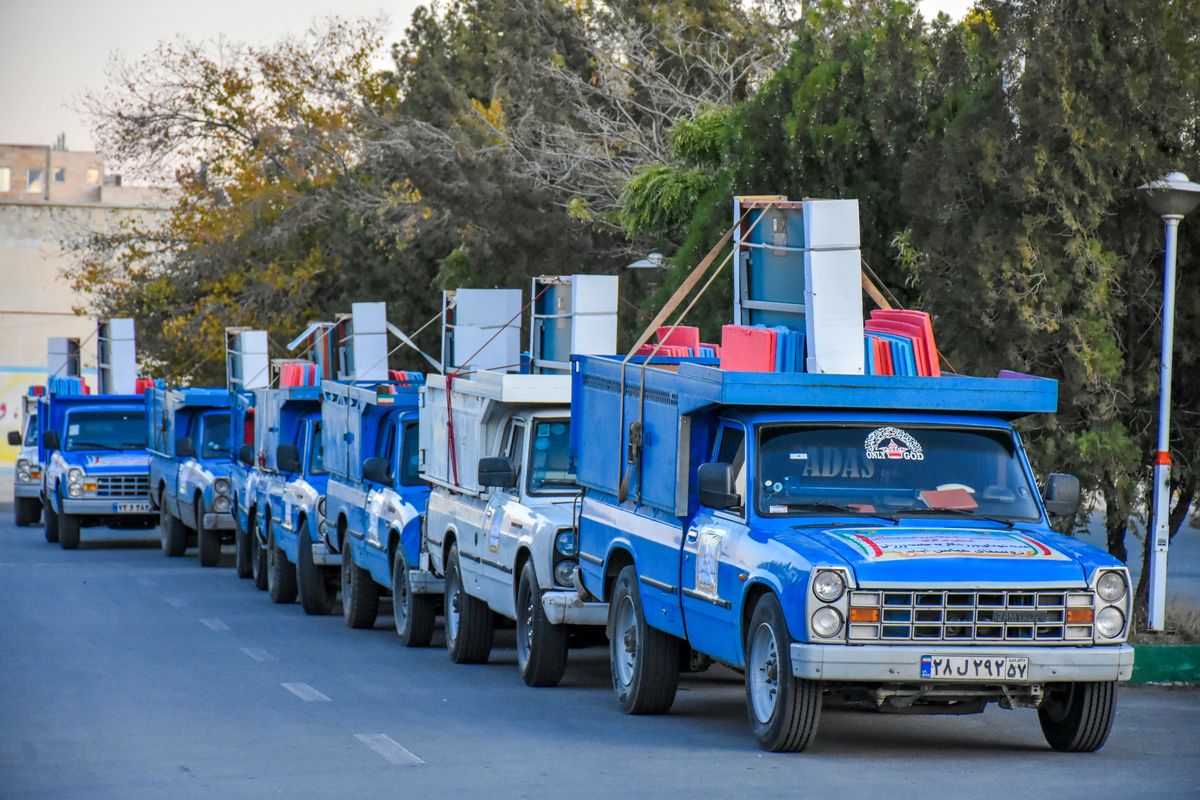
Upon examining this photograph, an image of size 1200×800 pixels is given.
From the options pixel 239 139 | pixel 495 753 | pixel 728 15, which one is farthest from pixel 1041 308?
pixel 239 139

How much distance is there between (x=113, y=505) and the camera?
30406 mm

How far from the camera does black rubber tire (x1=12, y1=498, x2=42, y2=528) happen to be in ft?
120

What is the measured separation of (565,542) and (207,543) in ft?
45.5

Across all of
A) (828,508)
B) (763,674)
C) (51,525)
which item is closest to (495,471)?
(828,508)

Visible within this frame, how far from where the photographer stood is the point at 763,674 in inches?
429

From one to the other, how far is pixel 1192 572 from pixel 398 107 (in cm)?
2052

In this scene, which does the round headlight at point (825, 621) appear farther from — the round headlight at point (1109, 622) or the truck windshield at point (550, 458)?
the truck windshield at point (550, 458)

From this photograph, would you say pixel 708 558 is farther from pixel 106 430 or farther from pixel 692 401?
pixel 106 430

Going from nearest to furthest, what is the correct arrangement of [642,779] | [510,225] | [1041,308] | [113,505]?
[642,779]
[1041,308]
[113,505]
[510,225]

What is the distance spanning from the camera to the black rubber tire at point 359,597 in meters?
18.8

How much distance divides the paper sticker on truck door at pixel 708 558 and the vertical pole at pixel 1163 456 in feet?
16.5

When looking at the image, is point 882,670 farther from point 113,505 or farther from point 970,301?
point 113,505

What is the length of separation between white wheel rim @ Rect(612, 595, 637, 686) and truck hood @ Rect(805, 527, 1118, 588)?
2264 mm

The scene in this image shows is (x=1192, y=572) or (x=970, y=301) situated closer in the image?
(x=970, y=301)
